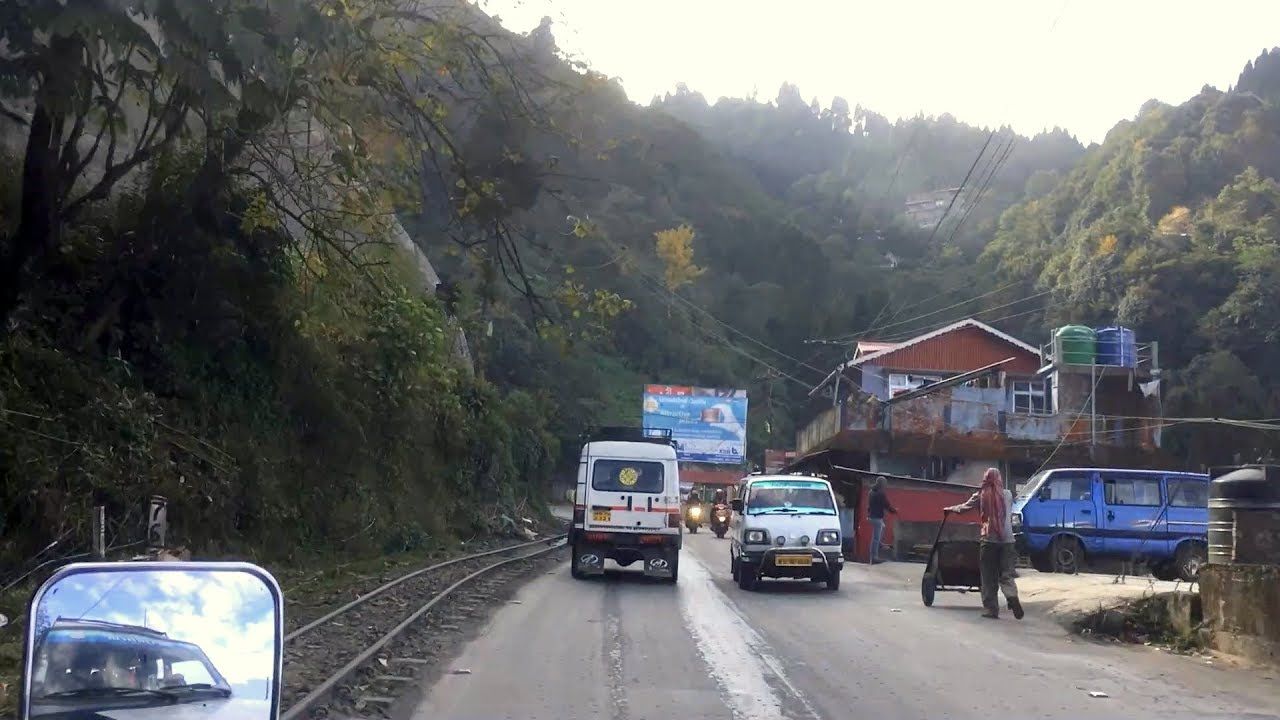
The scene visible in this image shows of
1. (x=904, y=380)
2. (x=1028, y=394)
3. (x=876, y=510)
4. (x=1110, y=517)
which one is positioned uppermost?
(x=904, y=380)

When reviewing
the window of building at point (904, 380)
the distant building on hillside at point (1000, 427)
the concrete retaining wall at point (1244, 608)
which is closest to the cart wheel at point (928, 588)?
the concrete retaining wall at point (1244, 608)

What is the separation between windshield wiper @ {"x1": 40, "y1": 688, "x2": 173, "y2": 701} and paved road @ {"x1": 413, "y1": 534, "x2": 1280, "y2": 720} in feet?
17.7

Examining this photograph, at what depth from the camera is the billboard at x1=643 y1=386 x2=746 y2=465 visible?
167 feet

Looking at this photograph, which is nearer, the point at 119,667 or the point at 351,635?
the point at 119,667

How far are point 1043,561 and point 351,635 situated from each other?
51.0 ft

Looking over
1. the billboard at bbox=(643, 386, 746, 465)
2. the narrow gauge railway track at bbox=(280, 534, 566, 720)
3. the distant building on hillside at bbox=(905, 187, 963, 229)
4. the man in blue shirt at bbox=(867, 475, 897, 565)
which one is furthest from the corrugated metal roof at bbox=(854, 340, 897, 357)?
the distant building on hillside at bbox=(905, 187, 963, 229)

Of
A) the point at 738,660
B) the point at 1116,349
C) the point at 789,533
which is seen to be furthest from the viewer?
the point at 1116,349

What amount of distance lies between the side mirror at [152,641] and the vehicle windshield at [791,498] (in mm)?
16612

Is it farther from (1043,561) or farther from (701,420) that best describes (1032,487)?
(701,420)

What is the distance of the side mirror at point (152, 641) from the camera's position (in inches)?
121

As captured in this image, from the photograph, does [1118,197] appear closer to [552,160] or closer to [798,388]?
[798,388]

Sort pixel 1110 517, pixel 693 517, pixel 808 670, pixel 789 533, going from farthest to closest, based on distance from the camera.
Result: pixel 693 517
pixel 1110 517
pixel 789 533
pixel 808 670

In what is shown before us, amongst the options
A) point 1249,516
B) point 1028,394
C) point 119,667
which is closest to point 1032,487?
point 1249,516

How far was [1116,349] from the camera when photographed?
148 feet
